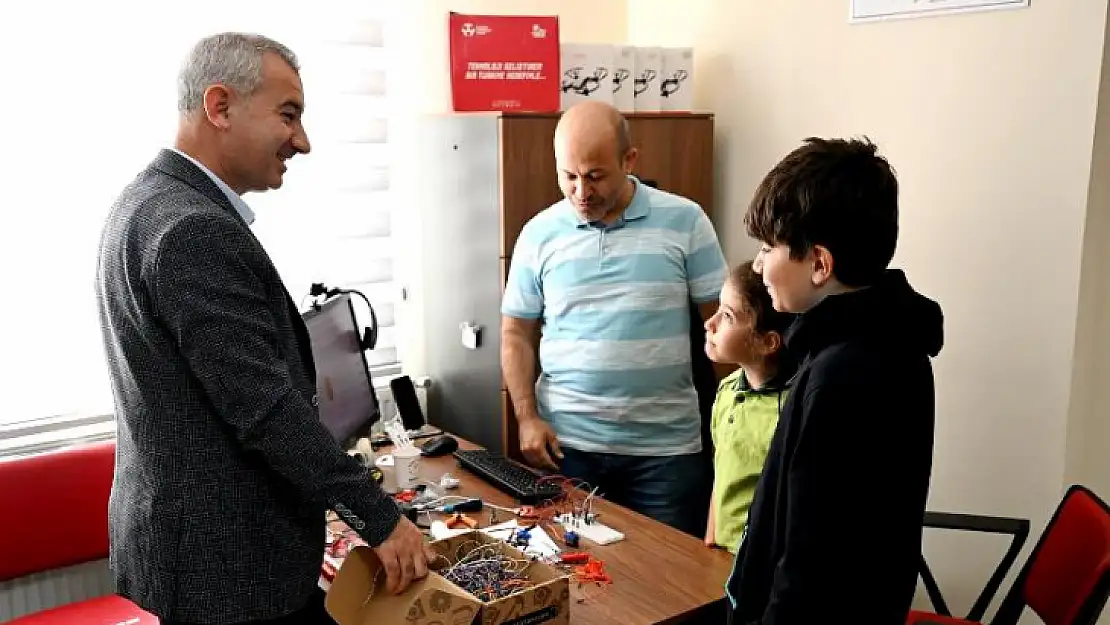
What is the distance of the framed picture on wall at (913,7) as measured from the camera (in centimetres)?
230

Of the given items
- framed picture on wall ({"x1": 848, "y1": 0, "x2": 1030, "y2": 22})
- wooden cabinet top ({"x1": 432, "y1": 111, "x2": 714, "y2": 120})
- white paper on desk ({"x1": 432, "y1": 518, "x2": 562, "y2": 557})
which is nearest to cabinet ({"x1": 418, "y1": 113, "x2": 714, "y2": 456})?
wooden cabinet top ({"x1": 432, "y1": 111, "x2": 714, "y2": 120})

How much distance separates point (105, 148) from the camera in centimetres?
255

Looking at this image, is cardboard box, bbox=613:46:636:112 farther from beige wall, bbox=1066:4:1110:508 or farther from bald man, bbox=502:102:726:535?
beige wall, bbox=1066:4:1110:508

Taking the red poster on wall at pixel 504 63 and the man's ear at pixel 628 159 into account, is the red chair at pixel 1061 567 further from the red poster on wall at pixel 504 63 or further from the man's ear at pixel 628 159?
the red poster on wall at pixel 504 63

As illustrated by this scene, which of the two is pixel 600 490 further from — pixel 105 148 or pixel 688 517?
pixel 105 148

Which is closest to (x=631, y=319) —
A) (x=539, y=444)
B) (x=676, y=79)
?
(x=539, y=444)

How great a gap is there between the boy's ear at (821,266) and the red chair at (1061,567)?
955 millimetres

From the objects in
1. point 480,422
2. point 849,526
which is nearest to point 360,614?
point 849,526

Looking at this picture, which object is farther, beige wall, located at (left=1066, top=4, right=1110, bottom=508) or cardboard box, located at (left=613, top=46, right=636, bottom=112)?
cardboard box, located at (left=613, top=46, right=636, bottom=112)

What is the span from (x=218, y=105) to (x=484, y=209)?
1393mm

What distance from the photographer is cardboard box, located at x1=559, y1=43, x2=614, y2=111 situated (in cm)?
286

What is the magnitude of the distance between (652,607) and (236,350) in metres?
0.86

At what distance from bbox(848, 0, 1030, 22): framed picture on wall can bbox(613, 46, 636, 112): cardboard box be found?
0.66m

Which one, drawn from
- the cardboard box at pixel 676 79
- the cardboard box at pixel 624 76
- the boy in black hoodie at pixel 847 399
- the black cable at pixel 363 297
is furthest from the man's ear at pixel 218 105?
the cardboard box at pixel 676 79
